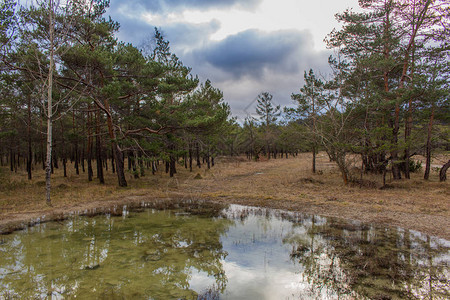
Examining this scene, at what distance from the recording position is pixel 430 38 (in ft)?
51.7

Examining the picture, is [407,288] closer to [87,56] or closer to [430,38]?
[87,56]

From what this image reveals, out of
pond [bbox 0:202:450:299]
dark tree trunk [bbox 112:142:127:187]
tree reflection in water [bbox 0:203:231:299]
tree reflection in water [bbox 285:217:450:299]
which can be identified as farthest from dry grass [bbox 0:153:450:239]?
tree reflection in water [bbox 0:203:231:299]

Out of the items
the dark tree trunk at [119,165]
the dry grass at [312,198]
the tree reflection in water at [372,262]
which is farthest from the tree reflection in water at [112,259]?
the dark tree trunk at [119,165]

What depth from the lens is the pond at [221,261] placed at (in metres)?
5.08

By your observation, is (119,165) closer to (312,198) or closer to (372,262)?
(312,198)

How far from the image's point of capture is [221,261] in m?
6.61

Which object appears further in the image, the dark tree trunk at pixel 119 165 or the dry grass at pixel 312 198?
the dark tree trunk at pixel 119 165

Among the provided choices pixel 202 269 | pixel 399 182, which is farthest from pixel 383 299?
pixel 399 182

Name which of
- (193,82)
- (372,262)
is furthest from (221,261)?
(193,82)

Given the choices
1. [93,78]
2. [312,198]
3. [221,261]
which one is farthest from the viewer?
[93,78]

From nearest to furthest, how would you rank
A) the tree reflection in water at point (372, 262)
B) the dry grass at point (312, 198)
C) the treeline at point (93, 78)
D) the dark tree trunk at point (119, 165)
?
the tree reflection in water at point (372, 262) < the dry grass at point (312, 198) < the treeline at point (93, 78) < the dark tree trunk at point (119, 165)

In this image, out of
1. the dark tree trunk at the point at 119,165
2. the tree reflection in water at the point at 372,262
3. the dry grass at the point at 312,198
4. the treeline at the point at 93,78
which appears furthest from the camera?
the dark tree trunk at the point at 119,165

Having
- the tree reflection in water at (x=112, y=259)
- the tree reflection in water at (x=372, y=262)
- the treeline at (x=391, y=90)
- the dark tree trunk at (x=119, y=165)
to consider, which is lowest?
the tree reflection in water at (x=112, y=259)

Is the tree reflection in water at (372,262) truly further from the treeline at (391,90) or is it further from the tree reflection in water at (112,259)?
the treeline at (391,90)
